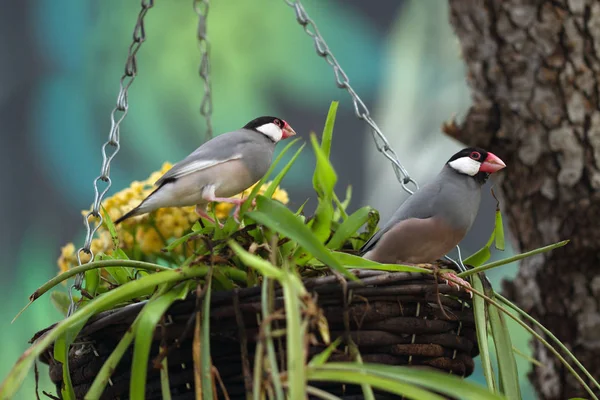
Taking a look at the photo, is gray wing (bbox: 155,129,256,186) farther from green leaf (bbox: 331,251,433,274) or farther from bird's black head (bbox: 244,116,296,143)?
green leaf (bbox: 331,251,433,274)

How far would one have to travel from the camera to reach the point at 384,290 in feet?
1.75

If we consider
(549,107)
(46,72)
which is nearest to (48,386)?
(46,72)

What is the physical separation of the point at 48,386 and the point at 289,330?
1673mm

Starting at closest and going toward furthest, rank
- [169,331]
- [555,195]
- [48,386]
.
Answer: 1. [169,331]
2. [555,195]
3. [48,386]

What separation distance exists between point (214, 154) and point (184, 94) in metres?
1.31

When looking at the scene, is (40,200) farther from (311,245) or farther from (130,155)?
(311,245)

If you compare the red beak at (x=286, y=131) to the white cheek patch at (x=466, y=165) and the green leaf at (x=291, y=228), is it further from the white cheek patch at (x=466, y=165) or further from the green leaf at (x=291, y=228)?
the green leaf at (x=291, y=228)

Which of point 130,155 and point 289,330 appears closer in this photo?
point 289,330

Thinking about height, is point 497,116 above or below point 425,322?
above

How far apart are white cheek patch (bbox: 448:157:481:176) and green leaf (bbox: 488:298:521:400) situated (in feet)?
0.62

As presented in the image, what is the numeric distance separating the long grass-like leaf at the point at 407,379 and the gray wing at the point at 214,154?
405 mm

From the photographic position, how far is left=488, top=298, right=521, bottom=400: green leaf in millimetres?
577

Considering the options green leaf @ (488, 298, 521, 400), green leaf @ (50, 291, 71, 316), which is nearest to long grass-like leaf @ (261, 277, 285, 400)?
green leaf @ (488, 298, 521, 400)

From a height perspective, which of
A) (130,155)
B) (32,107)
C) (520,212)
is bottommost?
(520,212)
